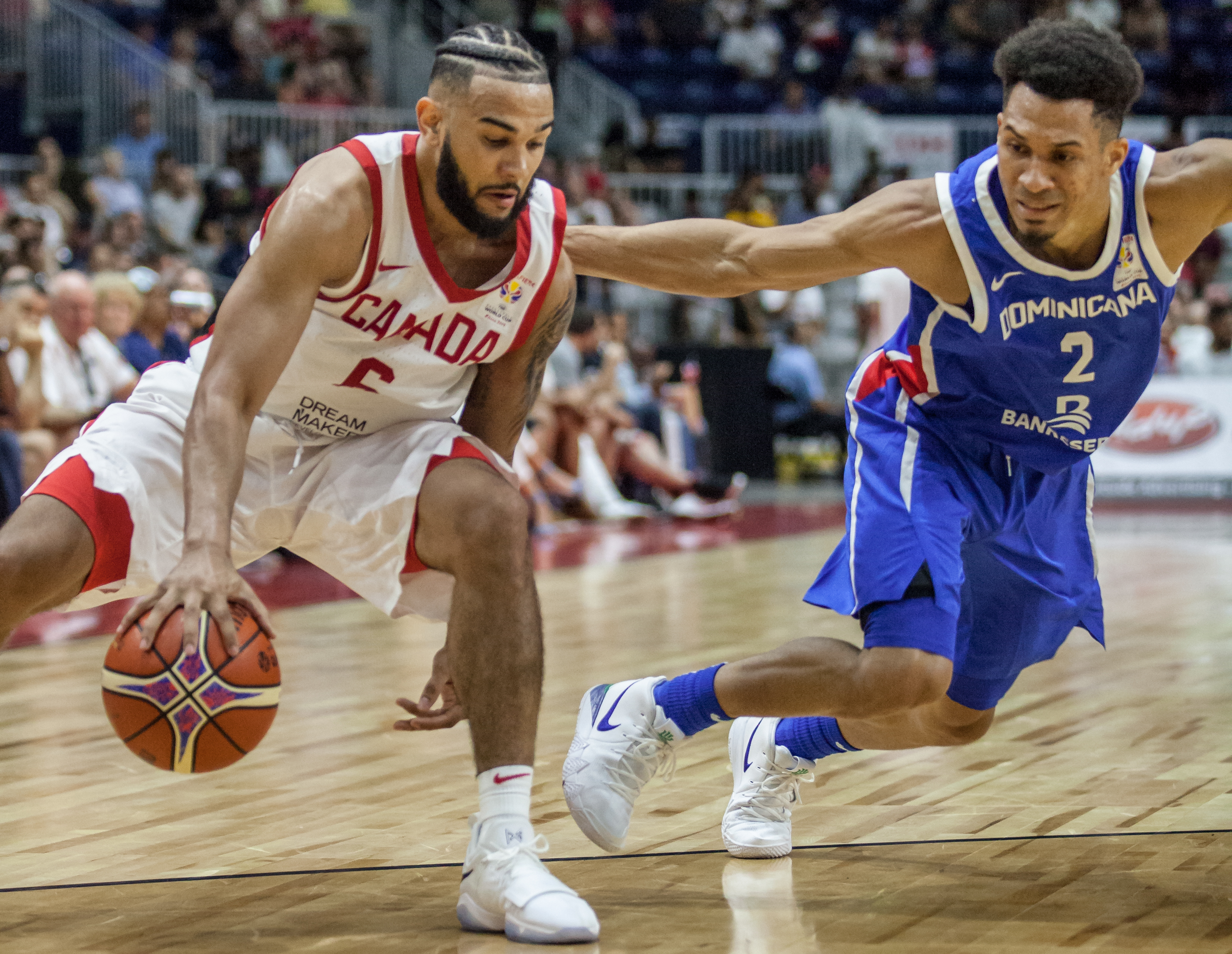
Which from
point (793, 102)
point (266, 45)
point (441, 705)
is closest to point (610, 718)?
point (441, 705)

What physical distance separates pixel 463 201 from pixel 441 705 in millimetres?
986

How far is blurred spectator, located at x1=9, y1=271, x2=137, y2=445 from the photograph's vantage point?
25.8 ft

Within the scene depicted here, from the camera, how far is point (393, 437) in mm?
3037

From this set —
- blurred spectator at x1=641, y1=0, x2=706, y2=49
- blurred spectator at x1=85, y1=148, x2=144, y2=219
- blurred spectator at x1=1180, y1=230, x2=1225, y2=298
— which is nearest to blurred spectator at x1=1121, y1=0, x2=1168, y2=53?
blurred spectator at x1=1180, y1=230, x2=1225, y2=298

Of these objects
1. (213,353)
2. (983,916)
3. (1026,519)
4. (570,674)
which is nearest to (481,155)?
(213,353)

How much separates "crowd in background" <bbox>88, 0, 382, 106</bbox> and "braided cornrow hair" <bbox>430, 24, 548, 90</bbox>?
40.0 ft

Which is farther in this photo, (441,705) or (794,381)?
(794,381)

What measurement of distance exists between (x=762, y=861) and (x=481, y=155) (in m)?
1.48

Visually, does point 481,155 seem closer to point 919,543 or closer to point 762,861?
point 919,543

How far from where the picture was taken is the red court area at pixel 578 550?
646 centimetres

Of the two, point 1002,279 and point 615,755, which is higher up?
point 1002,279

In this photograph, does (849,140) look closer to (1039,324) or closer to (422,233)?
(1039,324)

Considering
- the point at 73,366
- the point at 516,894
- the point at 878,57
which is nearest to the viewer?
the point at 516,894

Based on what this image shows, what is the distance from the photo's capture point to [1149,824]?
321 centimetres
